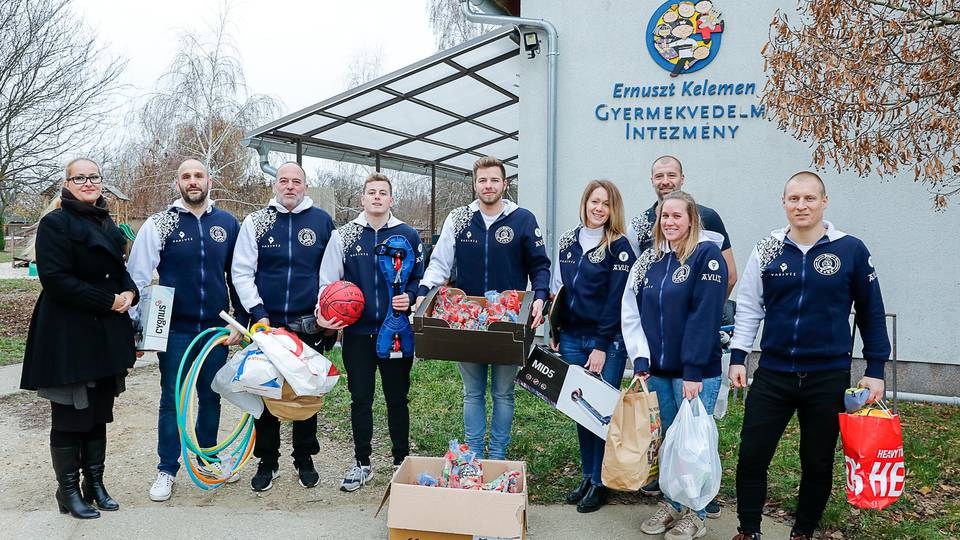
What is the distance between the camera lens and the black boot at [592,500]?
13.7 ft

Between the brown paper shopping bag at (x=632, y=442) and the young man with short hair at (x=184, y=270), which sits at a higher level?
the young man with short hair at (x=184, y=270)

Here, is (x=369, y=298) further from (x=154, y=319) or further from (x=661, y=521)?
(x=661, y=521)

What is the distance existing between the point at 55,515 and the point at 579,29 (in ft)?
21.6

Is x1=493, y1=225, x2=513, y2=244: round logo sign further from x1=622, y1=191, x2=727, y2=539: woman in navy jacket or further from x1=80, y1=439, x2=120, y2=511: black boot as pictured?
x1=80, y1=439, x2=120, y2=511: black boot

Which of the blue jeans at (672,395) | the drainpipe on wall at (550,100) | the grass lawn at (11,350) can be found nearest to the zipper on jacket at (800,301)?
the blue jeans at (672,395)

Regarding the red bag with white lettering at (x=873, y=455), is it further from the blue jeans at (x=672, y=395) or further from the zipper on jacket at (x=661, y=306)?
the zipper on jacket at (x=661, y=306)

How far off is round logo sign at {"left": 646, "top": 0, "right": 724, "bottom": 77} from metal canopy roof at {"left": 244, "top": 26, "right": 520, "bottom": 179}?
1576mm

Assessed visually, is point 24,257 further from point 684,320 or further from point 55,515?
point 684,320

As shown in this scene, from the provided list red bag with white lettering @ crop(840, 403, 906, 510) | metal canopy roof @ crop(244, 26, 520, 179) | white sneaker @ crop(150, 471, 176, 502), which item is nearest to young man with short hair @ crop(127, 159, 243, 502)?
white sneaker @ crop(150, 471, 176, 502)

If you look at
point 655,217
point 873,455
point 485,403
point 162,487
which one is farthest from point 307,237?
point 873,455

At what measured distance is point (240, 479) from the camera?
4719 mm

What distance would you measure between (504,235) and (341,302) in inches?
41.9

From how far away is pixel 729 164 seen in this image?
734 centimetres

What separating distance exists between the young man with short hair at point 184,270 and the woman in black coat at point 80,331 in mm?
195
